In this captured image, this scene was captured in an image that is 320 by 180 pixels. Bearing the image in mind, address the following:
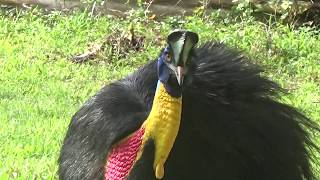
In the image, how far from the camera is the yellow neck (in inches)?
84.4

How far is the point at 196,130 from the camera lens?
2525mm

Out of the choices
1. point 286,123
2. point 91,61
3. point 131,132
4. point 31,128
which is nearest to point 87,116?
point 131,132

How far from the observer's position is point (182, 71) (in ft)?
6.70

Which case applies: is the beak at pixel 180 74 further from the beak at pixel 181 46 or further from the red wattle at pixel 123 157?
the red wattle at pixel 123 157

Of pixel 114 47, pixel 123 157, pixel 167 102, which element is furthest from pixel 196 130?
pixel 114 47

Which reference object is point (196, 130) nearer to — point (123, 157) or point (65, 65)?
point (123, 157)

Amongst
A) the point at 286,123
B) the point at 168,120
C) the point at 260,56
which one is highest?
the point at 168,120

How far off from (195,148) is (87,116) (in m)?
0.55

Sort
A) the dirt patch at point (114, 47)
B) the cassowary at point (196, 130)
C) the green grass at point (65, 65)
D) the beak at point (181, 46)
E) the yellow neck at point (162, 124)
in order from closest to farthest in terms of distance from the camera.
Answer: the beak at point (181, 46) < the yellow neck at point (162, 124) < the cassowary at point (196, 130) < the green grass at point (65, 65) < the dirt patch at point (114, 47)

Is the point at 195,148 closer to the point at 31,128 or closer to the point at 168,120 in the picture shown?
the point at 168,120

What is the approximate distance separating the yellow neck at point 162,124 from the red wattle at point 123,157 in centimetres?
7

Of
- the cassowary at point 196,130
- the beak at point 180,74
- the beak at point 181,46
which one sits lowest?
the cassowary at point 196,130

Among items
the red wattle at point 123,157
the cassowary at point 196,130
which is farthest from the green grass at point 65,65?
the red wattle at point 123,157

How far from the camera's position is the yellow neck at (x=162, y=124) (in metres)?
2.14
